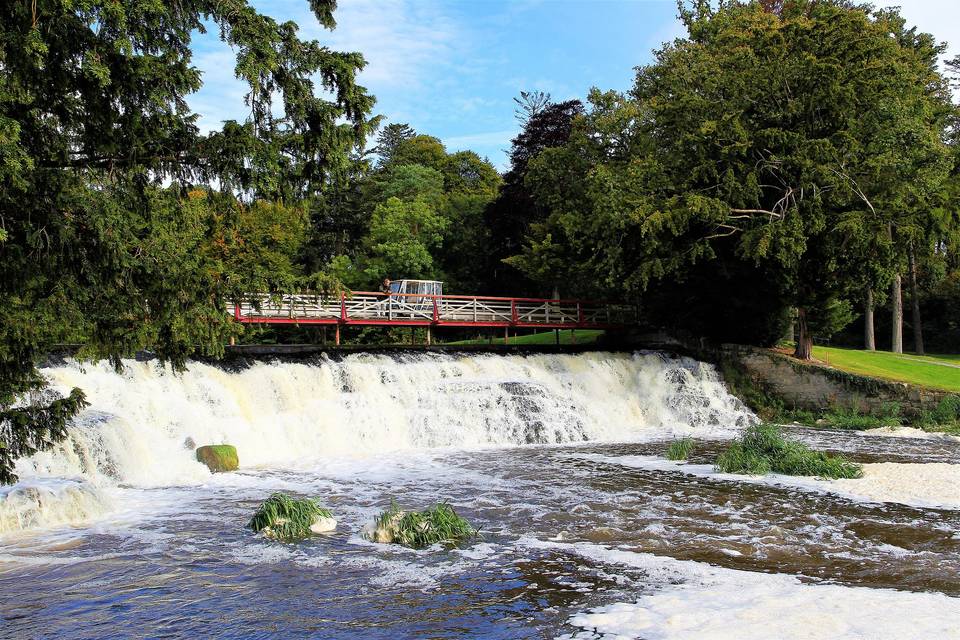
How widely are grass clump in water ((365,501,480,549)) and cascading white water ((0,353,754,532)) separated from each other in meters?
4.51

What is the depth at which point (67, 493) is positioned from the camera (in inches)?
449

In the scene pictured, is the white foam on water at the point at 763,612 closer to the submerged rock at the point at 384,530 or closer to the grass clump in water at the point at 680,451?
the submerged rock at the point at 384,530

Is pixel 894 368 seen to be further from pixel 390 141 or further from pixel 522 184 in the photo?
pixel 390 141

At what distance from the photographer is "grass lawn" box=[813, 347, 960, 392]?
24773 mm

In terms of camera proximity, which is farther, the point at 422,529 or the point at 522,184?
the point at 522,184

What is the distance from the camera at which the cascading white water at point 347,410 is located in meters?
14.5

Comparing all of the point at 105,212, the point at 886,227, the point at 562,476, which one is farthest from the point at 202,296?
the point at 886,227

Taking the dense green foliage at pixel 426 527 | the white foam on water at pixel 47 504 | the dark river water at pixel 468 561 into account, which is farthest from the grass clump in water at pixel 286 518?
the white foam on water at pixel 47 504

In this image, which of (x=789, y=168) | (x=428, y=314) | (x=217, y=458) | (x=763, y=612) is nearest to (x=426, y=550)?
(x=763, y=612)

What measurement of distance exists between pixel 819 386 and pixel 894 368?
3.83 meters

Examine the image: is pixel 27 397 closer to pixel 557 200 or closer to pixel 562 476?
pixel 562 476

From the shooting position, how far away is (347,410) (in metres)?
19.7

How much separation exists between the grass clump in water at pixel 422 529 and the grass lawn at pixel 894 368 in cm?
1865

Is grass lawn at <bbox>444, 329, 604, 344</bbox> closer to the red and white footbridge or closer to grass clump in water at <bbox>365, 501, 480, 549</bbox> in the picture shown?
the red and white footbridge
